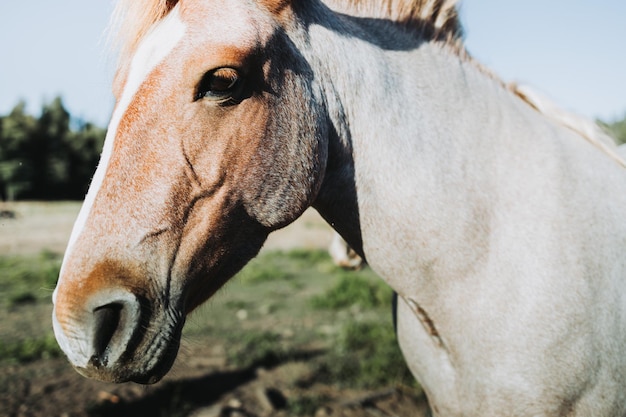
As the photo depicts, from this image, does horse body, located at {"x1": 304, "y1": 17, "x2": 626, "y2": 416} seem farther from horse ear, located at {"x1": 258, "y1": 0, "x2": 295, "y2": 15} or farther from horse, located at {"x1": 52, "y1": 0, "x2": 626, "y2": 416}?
horse ear, located at {"x1": 258, "y1": 0, "x2": 295, "y2": 15}

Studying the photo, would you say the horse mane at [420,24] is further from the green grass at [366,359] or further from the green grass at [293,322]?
the green grass at [366,359]

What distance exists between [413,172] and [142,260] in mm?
1056

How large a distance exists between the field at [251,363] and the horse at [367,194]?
52 centimetres

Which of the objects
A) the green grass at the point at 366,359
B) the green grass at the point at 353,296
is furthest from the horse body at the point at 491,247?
the green grass at the point at 353,296

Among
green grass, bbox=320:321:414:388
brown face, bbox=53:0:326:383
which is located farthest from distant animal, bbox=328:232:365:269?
green grass, bbox=320:321:414:388

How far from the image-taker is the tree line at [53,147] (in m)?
18.6

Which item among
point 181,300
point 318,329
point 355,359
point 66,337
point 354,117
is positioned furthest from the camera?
point 318,329

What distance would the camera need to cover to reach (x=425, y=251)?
1791mm

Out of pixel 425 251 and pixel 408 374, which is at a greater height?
pixel 425 251

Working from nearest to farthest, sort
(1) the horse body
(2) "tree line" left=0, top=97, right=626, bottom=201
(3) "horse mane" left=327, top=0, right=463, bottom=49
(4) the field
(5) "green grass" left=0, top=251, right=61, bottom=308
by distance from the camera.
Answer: (1) the horse body
(3) "horse mane" left=327, top=0, right=463, bottom=49
(4) the field
(5) "green grass" left=0, top=251, right=61, bottom=308
(2) "tree line" left=0, top=97, right=626, bottom=201

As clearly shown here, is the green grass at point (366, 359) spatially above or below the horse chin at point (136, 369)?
below

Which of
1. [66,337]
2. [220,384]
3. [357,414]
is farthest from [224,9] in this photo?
[220,384]

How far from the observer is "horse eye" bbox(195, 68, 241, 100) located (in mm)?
1452

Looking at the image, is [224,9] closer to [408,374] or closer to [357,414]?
[357,414]
